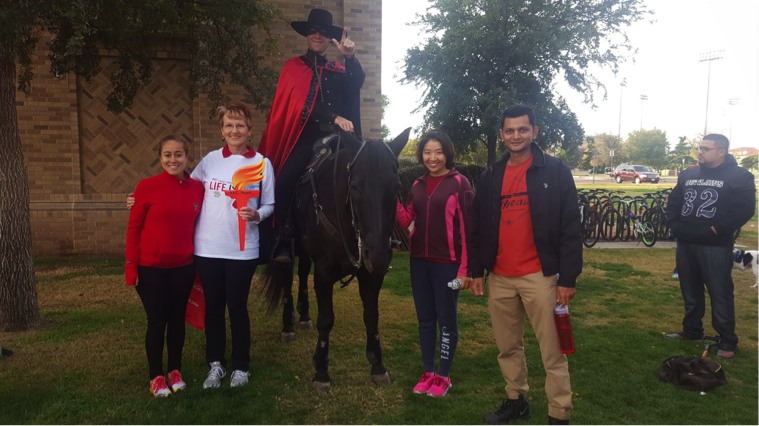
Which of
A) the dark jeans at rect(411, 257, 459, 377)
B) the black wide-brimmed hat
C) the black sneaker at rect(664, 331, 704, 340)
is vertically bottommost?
the black sneaker at rect(664, 331, 704, 340)

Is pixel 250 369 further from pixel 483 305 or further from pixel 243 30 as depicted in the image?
pixel 243 30

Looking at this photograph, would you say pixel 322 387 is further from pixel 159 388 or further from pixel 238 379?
pixel 159 388

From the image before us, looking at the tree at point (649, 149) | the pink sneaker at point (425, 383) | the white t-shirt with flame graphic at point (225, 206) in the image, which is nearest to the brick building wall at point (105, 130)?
the white t-shirt with flame graphic at point (225, 206)

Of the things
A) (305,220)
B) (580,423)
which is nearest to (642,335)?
(580,423)

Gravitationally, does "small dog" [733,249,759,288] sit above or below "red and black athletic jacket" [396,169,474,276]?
below

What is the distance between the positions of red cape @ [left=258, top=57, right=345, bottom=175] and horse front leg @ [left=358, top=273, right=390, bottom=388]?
4.51 ft

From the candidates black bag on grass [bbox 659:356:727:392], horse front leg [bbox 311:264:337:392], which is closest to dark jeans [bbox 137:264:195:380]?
horse front leg [bbox 311:264:337:392]

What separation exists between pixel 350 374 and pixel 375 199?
6.41 feet

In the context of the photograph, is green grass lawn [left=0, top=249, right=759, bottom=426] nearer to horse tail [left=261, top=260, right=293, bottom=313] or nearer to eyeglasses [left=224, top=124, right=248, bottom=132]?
horse tail [left=261, top=260, right=293, bottom=313]

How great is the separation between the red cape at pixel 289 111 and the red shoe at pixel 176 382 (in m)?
1.92

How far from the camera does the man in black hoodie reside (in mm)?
4645

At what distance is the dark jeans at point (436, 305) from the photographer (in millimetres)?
3406

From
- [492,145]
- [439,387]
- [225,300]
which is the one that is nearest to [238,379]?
[225,300]

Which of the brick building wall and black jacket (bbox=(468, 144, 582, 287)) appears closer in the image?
black jacket (bbox=(468, 144, 582, 287))
